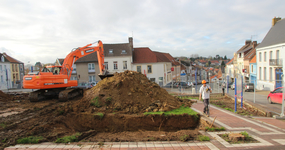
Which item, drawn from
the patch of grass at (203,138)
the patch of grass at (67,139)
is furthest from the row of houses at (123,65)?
the patch of grass at (67,139)

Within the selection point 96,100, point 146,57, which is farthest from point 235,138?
point 146,57

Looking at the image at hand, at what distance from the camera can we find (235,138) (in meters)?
5.45

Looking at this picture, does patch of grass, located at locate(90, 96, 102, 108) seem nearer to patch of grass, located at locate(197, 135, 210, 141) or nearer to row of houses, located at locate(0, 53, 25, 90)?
patch of grass, located at locate(197, 135, 210, 141)

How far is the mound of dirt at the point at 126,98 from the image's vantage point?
8.73 metres

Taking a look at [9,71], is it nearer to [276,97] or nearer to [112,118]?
[112,118]

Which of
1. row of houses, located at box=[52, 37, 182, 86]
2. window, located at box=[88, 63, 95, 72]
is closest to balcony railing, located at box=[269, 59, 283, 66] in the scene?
row of houses, located at box=[52, 37, 182, 86]

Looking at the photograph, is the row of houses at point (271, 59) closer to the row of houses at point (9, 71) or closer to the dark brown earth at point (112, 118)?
the dark brown earth at point (112, 118)

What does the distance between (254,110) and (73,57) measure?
1347cm

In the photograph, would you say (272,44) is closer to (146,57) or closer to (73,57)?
(146,57)

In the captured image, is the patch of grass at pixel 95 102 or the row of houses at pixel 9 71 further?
the row of houses at pixel 9 71

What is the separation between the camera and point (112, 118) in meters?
8.16

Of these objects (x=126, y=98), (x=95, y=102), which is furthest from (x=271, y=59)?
(x=95, y=102)

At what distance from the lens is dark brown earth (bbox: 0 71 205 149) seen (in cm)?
673

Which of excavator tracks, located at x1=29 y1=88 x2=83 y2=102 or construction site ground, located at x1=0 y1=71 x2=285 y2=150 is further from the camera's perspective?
excavator tracks, located at x1=29 y1=88 x2=83 y2=102
